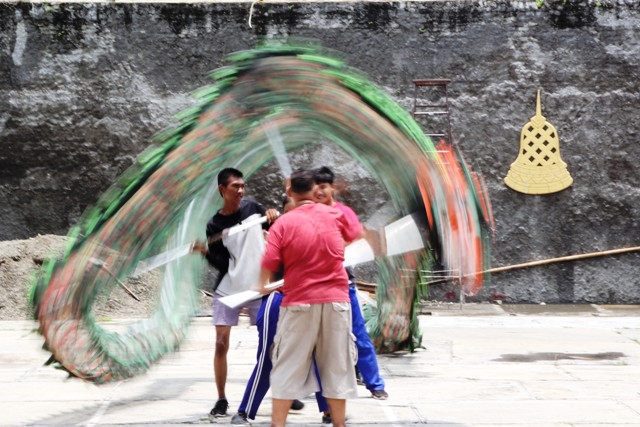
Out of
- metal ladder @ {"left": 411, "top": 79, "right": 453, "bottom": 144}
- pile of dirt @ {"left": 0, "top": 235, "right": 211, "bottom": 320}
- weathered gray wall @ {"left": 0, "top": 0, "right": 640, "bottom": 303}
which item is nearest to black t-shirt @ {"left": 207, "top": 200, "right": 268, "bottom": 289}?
pile of dirt @ {"left": 0, "top": 235, "right": 211, "bottom": 320}

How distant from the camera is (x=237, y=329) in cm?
1103

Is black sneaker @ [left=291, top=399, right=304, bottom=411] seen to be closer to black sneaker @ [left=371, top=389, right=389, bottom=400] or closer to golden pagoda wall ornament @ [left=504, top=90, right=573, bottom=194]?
black sneaker @ [left=371, top=389, right=389, bottom=400]

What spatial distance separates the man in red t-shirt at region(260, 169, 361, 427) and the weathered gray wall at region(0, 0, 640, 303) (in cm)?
779

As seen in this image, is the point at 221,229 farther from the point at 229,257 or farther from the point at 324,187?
the point at 324,187

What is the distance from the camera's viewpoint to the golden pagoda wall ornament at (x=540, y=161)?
13352 mm

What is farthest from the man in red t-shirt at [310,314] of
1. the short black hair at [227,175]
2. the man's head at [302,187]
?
the short black hair at [227,175]

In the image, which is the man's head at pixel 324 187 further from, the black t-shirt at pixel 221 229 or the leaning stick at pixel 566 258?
the leaning stick at pixel 566 258

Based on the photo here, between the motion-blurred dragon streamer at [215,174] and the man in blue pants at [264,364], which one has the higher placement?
the motion-blurred dragon streamer at [215,174]

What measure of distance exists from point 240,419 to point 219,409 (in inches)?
11.4

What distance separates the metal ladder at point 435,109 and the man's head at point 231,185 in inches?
271

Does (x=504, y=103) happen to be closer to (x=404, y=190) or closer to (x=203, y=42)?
(x=203, y=42)

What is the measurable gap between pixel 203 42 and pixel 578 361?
6.95 meters

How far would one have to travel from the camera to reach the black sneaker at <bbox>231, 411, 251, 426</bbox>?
20.8 feet

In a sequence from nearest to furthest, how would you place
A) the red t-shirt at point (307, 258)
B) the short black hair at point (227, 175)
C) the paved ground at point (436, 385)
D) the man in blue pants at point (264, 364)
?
the red t-shirt at point (307, 258)
the man in blue pants at point (264, 364)
the paved ground at point (436, 385)
the short black hair at point (227, 175)
